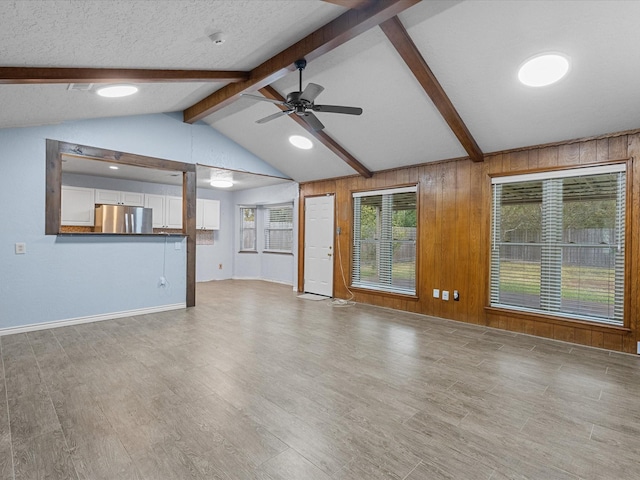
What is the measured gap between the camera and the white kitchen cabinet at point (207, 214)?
8.08m

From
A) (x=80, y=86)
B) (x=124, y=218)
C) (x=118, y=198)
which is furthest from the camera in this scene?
(x=118, y=198)

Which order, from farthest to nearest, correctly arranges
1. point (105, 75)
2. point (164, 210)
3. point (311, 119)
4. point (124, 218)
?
point (164, 210)
point (124, 218)
point (311, 119)
point (105, 75)

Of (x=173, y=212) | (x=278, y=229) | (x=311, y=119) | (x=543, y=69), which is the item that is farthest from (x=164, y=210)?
(x=543, y=69)

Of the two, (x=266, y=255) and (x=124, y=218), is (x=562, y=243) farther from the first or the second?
(x=124, y=218)

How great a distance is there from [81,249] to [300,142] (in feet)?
11.2

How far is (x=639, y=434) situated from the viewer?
205cm

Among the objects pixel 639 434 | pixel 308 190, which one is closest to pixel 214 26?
pixel 639 434

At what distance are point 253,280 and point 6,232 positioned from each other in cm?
533

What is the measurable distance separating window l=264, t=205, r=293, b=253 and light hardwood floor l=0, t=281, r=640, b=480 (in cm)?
439

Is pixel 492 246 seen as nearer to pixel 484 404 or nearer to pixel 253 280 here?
pixel 484 404

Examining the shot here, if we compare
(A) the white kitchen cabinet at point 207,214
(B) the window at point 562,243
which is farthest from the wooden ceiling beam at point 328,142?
(A) the white kitchen cabinet at point 207,214

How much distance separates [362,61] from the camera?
11.2 feet

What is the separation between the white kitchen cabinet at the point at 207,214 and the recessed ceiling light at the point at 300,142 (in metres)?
3.64

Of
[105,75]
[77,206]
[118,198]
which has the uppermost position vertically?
[105,75]
